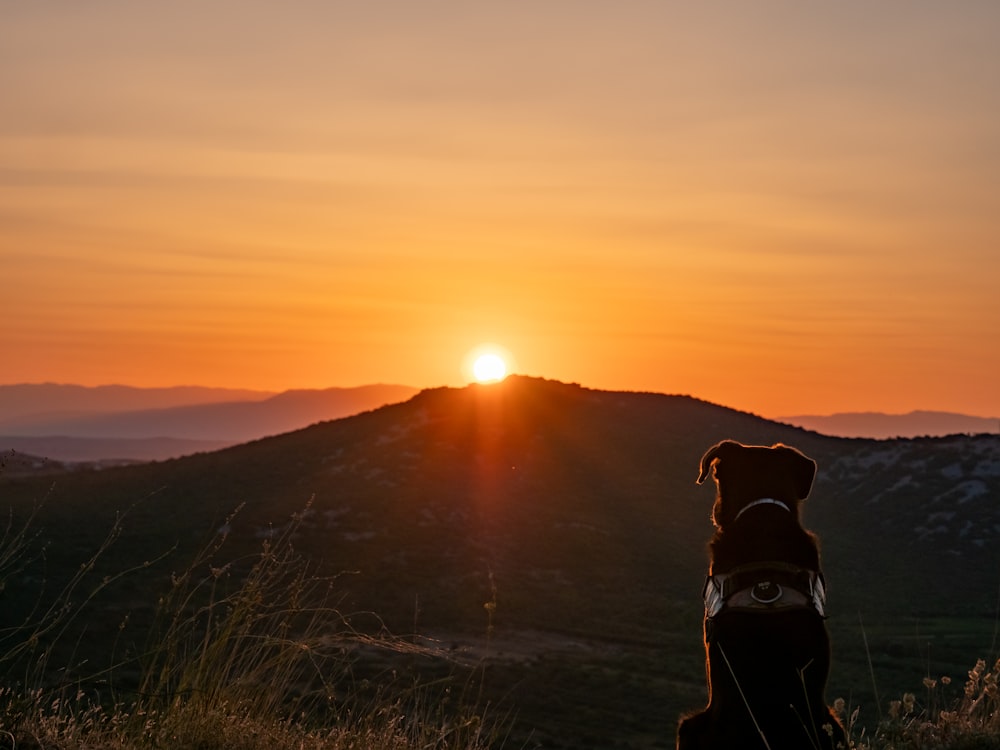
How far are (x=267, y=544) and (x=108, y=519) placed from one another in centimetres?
5290

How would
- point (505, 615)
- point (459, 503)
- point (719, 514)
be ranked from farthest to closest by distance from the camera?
point (459, 503), point (505, 615), point (719, 514)

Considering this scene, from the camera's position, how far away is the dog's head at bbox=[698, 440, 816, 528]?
5812 mm

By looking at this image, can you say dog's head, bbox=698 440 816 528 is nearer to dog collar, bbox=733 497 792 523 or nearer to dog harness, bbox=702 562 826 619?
dog collar, bbox=733 497 792 523

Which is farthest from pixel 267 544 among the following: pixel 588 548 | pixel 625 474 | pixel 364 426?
pixel 364 426

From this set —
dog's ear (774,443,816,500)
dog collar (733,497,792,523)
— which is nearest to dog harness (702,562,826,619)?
dog collar (733,497,792,523)

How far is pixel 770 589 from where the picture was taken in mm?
5086

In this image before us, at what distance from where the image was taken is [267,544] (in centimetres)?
603

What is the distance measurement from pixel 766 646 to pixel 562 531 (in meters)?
61.5

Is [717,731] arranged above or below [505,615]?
above

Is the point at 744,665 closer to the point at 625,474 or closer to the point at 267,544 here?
the point at 267,544

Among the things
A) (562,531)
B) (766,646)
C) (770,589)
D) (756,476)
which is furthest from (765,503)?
(562,531)

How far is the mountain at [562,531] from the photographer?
3878 centimetres

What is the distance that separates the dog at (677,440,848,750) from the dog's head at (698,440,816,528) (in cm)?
32

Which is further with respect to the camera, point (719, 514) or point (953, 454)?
point (953, 454)
